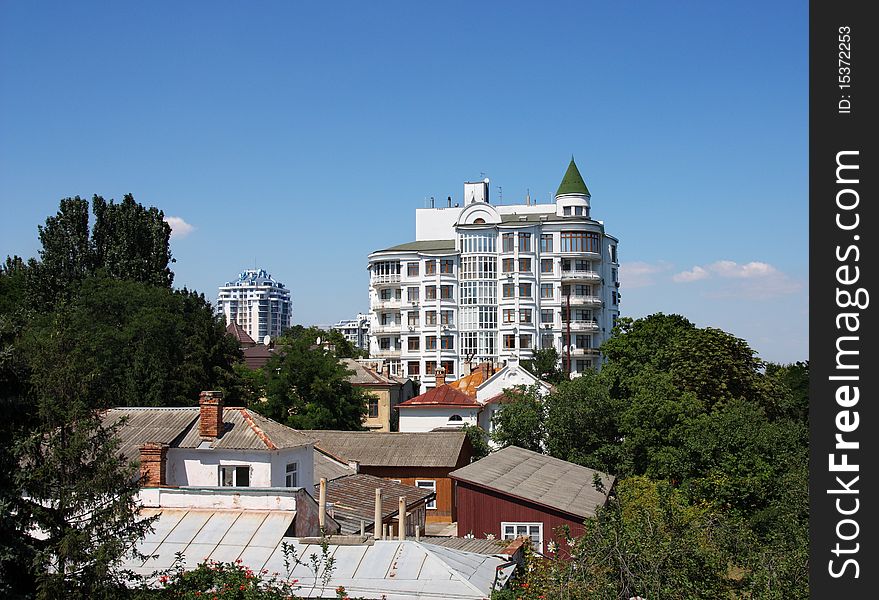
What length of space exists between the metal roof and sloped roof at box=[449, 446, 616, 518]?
1096 centimetres

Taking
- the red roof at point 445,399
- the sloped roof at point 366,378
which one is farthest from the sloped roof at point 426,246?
the red roof at point 445,399

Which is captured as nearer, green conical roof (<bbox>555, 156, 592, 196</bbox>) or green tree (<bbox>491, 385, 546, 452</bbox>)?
green tree (<bbox>491, 385, 546, 452</bbox>)

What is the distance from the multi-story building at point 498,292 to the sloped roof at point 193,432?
204ft

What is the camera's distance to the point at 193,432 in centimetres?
2491

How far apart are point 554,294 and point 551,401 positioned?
45.7m

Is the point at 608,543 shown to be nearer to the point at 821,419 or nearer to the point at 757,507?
the point at 821,419

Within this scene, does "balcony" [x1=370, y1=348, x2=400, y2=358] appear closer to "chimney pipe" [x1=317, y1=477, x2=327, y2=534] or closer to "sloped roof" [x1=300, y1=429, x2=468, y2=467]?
"sloped roof" [x1=300, y1=429, x2=468, y2=467]

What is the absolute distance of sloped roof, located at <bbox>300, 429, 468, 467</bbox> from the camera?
40844mm

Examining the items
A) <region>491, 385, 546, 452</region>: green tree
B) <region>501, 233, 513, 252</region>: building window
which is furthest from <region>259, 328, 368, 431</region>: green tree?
<region>501, 233, 513, 252</region>: building window

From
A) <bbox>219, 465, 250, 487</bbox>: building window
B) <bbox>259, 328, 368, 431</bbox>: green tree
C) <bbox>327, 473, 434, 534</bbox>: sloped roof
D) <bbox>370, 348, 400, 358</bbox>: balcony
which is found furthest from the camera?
<bbox>370, 348, 400, 358</bbox>: balcony

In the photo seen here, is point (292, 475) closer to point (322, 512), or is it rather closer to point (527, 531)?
point (322, 512)

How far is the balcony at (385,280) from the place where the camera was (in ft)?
306

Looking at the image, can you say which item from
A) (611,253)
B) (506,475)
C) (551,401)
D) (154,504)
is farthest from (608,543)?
(611,253)

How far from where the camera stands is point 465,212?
301ft
